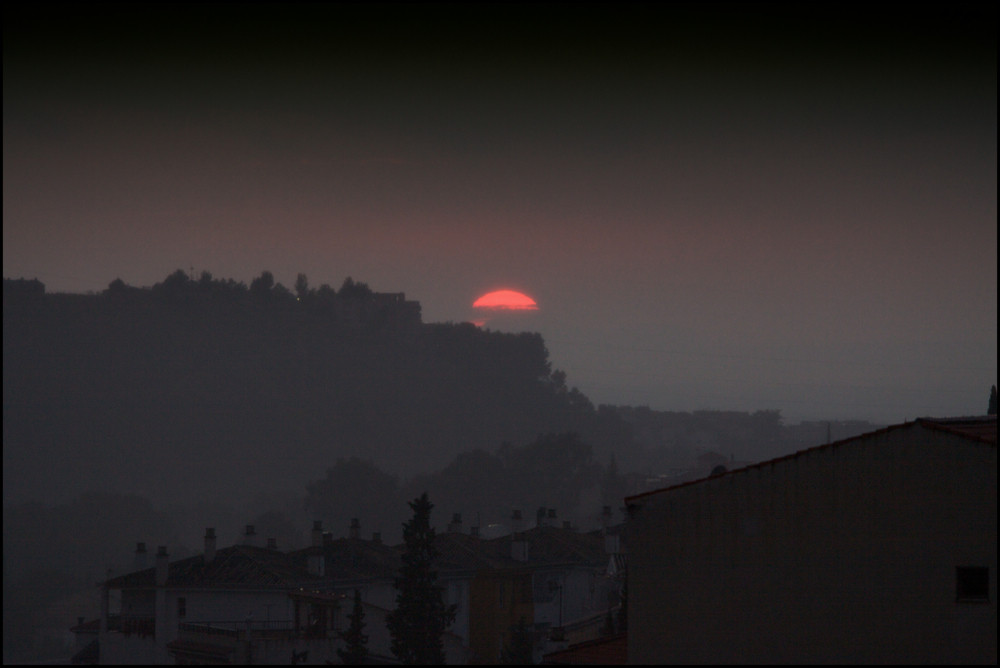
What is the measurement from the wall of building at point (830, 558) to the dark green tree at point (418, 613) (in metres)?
13.6

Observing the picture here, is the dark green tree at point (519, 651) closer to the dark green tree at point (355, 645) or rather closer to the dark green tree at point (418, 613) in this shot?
the dark green tree at point (418, 613)

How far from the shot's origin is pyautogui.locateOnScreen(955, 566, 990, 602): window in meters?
15.1

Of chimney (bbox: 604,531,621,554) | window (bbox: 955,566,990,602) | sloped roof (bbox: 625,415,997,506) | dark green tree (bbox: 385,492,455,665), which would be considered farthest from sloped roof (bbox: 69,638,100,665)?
window (bbox: 955,566,990,602)

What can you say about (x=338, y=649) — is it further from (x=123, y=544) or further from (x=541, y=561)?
(x=123, y=544)

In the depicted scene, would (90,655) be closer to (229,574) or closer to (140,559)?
(229,574)

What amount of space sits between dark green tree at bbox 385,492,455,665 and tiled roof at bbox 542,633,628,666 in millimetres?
10708

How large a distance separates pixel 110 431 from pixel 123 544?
196ft

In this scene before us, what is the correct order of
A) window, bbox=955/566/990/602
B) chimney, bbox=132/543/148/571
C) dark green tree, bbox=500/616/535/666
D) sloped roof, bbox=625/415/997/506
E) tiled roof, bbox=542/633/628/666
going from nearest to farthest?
window, bbox=955/566/990/602, sloped roof, bbox=625/415/997/506, tiled roof, bbox=542/633/628/666, dark green tree, bbox=500/616/535/666, chimney, bbox=132/543/148/571

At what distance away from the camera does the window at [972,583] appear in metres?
15.1

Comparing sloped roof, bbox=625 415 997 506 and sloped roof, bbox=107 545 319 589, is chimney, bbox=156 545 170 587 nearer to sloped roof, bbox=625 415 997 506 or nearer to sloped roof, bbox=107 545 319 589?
sloped roof, bbox=107 545 319 589

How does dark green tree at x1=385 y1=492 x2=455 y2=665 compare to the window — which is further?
dark green tree at x1=385 y1=492 x2=455 y2=665

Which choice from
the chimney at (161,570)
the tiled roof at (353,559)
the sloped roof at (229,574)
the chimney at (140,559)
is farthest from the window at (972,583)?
the chimney at (140,559)

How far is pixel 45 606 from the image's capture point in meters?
92.5

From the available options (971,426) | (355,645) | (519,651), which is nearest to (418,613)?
(355,645)
